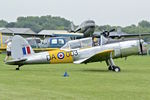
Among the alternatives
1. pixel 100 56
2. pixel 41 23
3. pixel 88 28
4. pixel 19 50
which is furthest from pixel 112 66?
pixel 41 23

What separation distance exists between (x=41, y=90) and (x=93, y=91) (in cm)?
131

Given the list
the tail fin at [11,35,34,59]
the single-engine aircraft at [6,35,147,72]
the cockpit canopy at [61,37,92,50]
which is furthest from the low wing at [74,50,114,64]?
the tail fin at [11,35,34,59]

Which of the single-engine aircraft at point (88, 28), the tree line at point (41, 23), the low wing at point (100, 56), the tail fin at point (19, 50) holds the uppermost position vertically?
the tree line at point (41, 23)

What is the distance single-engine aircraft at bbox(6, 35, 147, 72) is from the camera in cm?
1789

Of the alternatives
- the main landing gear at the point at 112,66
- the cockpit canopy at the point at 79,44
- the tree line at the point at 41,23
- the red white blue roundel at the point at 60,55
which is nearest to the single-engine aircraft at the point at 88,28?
the main landing gear at the point at 112,66

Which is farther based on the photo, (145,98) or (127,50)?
(127,50)

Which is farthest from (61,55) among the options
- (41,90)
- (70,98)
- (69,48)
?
(70,98)

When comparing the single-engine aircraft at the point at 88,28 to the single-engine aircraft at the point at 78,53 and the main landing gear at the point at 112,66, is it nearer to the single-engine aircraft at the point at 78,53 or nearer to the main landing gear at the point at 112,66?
the main landing gear at the point at 112,66

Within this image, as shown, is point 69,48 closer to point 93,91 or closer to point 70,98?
point 93,91

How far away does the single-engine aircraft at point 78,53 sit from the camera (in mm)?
17891

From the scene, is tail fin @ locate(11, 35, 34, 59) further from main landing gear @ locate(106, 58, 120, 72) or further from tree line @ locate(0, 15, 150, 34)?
tree line @ locate(0, 15, 150, 34)

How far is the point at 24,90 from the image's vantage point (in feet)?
34.2

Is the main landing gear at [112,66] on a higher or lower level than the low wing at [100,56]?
lower

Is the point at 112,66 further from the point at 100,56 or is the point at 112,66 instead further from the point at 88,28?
the point at 88,28
